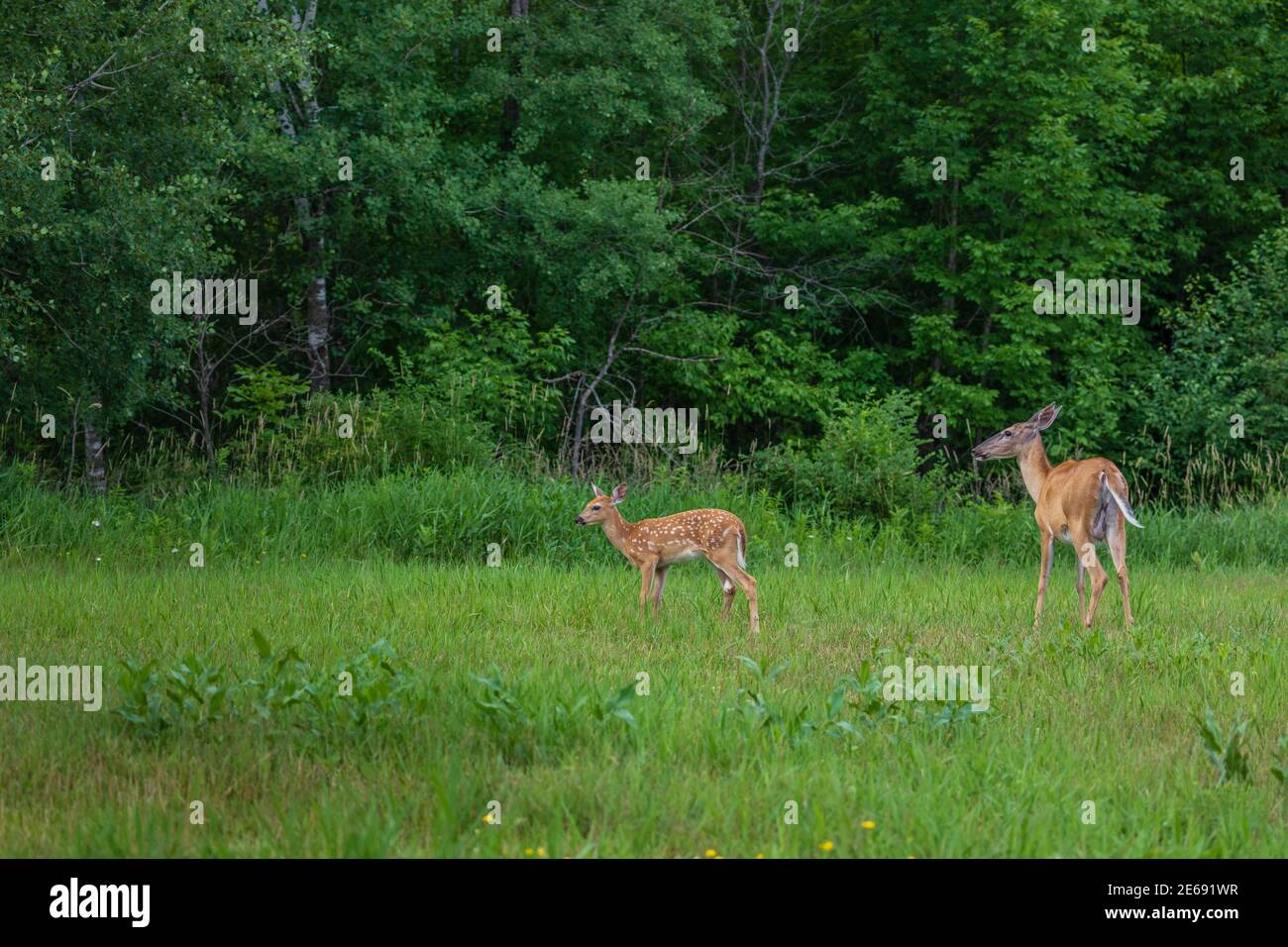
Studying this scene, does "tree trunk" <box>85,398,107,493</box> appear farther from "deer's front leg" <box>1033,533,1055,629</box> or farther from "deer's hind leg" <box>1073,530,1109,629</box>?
"deer's hind leg" <box>1073,530,1109,629</box>

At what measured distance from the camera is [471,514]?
13.8 meters

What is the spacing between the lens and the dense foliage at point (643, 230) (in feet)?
51.9

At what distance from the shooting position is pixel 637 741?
20.3 feet

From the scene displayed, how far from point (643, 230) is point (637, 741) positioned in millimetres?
16687

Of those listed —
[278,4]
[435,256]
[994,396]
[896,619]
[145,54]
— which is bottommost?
[896,619]

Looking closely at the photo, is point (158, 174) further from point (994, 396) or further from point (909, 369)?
point (909, 369)

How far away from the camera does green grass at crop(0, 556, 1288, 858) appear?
508 cm


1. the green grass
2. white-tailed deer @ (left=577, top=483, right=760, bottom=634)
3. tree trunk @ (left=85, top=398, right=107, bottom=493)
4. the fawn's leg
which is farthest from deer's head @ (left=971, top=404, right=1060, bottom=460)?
tree trunk @ (left=85, top=398, right=107, bottom=493)

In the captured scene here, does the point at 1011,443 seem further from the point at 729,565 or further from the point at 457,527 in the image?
the point at 457,527

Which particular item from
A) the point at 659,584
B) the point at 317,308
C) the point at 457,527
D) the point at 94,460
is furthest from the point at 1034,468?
the point at 317,308

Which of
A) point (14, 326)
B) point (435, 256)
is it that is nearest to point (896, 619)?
point (14, 326)

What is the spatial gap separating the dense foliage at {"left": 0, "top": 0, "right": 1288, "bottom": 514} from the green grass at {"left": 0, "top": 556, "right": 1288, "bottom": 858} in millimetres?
5580

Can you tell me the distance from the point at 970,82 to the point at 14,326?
717 inches

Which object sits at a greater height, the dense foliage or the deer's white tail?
the dense foliage
